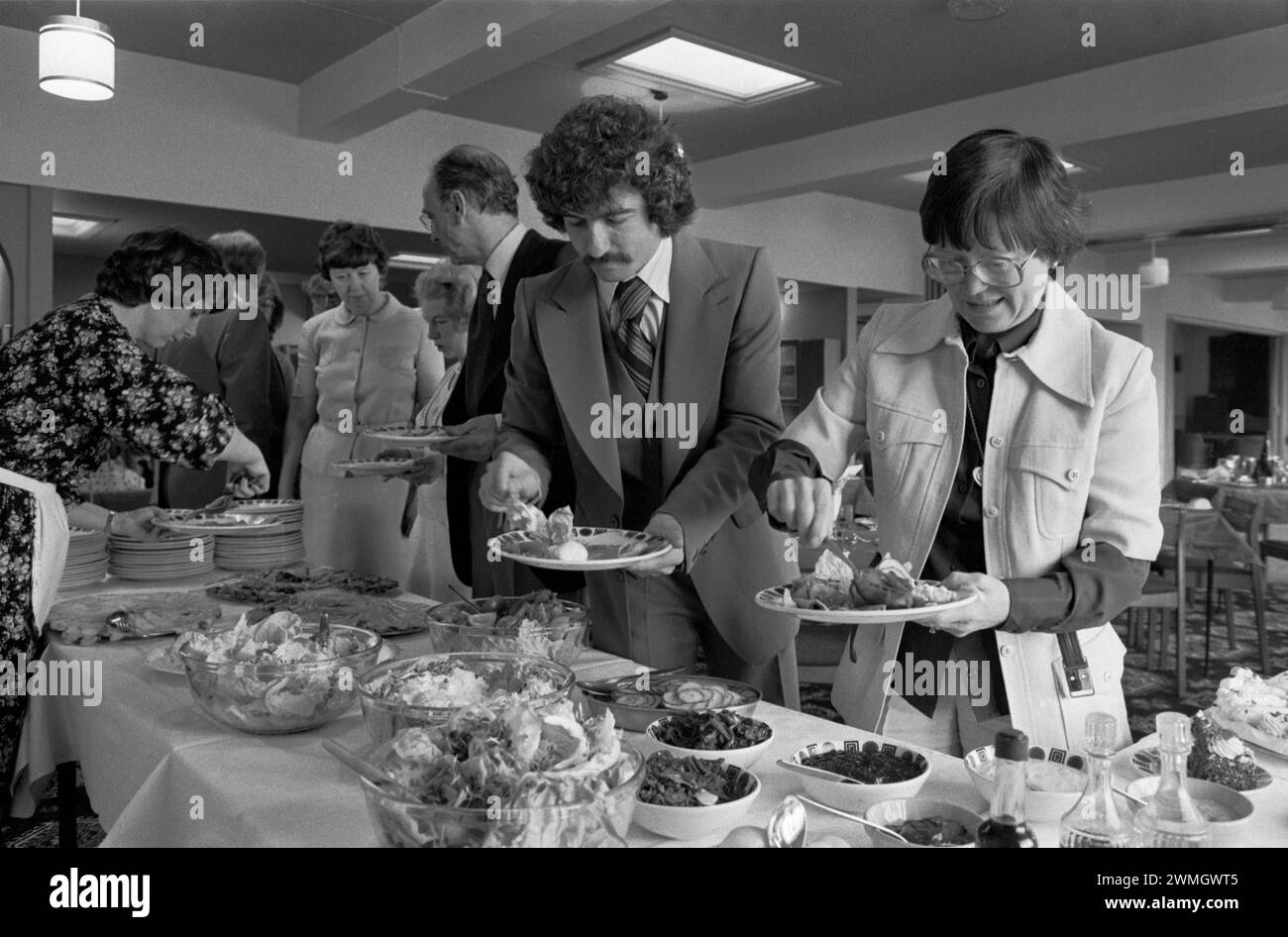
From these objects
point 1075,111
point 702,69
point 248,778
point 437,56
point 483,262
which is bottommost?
point 248,778

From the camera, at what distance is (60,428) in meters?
2.25

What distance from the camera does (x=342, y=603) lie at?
2.30 m

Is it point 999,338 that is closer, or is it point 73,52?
point 999,338

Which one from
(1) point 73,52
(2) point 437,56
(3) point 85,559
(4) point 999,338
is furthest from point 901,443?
(2) point 437,56

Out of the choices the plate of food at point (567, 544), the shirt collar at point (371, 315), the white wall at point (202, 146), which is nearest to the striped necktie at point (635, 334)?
the plate of food at point (567, 544)

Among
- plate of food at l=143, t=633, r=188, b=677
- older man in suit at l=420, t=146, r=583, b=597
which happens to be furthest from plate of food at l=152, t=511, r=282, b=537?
plate of food at l=143, t=633, r=188, b=677

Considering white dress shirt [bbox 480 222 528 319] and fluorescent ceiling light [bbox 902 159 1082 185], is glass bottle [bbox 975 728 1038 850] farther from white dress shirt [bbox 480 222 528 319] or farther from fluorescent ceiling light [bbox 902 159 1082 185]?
fluorescent ceiling light [bbox 902 159 1082 185]

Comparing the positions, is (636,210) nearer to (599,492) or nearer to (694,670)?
(599,492)

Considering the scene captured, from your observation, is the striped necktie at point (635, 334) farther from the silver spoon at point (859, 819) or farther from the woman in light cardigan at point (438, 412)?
the woman in light cardigan at point (438, 412)

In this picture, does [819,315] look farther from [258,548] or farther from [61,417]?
[61,417]

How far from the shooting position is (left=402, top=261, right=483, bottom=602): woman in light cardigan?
3.48m

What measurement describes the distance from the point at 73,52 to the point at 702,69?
3.36 metres

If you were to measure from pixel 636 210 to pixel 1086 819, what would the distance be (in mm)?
1338

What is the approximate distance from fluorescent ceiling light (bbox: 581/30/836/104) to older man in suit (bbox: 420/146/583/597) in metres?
2.73
